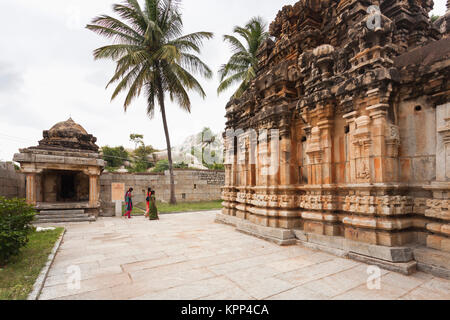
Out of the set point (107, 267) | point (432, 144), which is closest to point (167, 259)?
point (107, 267)

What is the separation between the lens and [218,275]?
4.07 meters

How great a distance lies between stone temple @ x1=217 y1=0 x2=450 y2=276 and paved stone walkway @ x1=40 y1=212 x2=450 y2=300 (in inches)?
23.5

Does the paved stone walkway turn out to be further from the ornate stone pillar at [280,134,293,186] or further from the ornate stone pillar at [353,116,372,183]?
the ornate stone pillar at [280,134,293,186]

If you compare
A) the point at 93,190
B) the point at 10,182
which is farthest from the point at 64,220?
the point at 10,182

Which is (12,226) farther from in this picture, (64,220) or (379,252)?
(379,252)

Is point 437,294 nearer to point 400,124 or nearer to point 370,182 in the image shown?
point 370,182

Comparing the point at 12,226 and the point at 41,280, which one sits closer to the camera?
the point at 41,280

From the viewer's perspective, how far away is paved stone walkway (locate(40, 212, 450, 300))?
11.0 ft

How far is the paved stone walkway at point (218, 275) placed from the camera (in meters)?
3.36

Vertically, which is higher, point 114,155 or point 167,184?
point 114,155

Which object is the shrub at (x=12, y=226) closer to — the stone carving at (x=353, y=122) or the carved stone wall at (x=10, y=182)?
the stone carving at (x=353, y=122)

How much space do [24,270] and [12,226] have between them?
1.30m

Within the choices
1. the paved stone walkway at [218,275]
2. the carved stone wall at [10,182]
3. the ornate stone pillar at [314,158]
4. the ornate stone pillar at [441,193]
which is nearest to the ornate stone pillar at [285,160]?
the ornate stone pillar at [314,158]

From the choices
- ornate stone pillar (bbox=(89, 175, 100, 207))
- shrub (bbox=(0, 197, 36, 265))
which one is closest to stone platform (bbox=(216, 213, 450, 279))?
shrub (bbox=(0, 197, 36, 265))
